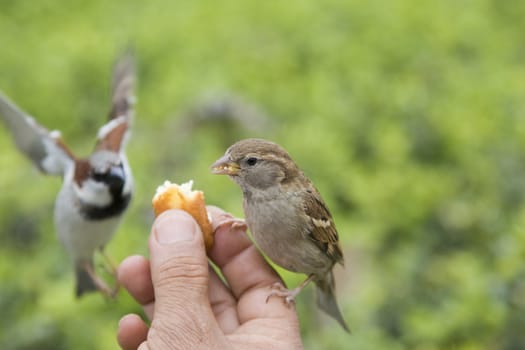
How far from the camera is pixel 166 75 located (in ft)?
20.6

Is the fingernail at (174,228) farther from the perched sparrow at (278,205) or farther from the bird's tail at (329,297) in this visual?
the bird's tail at (329,297)

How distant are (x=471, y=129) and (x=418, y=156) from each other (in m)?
0.42

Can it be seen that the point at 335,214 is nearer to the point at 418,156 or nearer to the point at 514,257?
the point at 418,156

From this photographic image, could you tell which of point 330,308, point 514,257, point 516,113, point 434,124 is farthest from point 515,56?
point 330,308

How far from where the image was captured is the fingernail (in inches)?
84.0

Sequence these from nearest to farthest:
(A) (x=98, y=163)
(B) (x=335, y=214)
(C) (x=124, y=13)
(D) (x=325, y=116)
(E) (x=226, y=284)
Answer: (E) (x=226, y=284) < (A) (x=98, y=163) < (B) (x=335, y=214) < (D) (x=325, y=116) < (C) (x=124, y=13)

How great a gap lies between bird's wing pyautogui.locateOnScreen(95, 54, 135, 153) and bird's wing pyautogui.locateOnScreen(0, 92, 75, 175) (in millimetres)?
194

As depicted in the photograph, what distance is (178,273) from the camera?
2057 millimetres

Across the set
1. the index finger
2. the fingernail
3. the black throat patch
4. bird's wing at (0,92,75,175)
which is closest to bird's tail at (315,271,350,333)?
the index finger

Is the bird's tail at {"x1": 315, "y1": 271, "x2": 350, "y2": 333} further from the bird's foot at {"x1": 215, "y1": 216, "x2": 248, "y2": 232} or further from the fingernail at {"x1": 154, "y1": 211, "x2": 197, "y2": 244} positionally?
the fingernail at {"x1": 154, "y1": 211, "x2": 197, "y2": 244}

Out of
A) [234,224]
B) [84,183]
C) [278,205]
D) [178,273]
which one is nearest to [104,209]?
[84,183]

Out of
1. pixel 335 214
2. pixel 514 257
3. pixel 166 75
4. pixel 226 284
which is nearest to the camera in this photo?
pixel 226 284

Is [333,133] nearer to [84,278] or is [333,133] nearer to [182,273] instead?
[84,278]

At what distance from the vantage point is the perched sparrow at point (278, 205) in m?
2.44
